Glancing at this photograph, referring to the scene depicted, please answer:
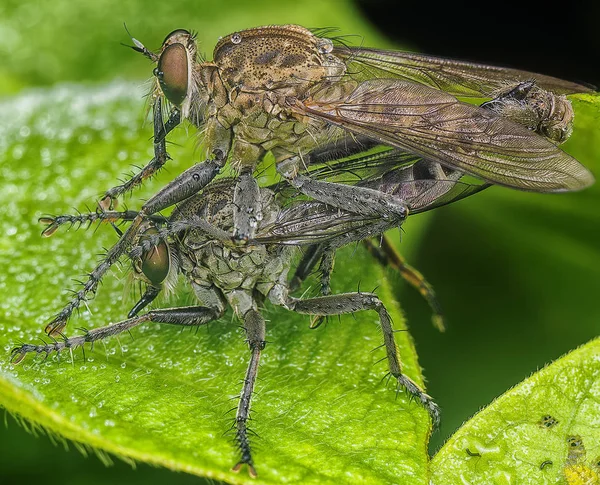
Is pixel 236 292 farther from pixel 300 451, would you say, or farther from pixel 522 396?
pixel 522 396

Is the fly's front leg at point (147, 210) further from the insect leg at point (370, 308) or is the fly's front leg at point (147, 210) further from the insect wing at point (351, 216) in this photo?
the insect leg at point (370, 308)

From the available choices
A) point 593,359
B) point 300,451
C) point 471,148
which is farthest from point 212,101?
point 593,359

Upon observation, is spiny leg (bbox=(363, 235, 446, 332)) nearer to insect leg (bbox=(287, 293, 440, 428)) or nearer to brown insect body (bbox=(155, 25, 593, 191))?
brown insect body (bbox=(155, 25, 593, 191))

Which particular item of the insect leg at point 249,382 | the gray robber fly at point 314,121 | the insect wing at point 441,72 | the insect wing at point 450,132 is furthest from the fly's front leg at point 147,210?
the insect wing at point 441,72

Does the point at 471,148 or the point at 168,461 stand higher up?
the point at 471,148

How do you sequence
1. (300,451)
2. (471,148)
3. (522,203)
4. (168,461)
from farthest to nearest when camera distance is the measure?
(522,203), (471,148), (300,451), (168,461)

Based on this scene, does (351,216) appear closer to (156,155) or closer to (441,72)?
(156,155)

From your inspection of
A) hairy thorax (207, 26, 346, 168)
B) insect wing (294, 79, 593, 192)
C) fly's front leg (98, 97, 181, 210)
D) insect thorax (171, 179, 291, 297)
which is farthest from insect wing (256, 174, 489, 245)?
fly's front leg (98, 97, 181, 210)
